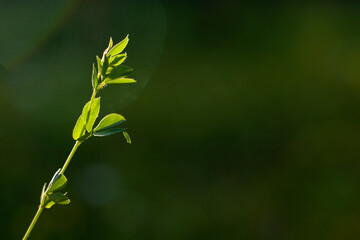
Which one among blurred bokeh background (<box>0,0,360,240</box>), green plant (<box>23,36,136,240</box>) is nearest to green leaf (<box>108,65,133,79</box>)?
green plant (<box>23,36,136,240</box>)

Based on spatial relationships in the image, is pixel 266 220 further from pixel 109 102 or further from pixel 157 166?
pixel 109 102

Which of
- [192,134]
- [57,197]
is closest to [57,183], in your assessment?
[57,197]

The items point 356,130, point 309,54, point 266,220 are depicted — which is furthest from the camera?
point 309,54

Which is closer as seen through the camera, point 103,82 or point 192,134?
point 103,82

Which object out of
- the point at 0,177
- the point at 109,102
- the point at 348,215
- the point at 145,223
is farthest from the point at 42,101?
the point at 348,215

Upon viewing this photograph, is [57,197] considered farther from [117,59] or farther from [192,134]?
[192,134]

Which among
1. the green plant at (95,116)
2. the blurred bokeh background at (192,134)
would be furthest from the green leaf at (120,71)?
the blurred bokeh background at (192,134)

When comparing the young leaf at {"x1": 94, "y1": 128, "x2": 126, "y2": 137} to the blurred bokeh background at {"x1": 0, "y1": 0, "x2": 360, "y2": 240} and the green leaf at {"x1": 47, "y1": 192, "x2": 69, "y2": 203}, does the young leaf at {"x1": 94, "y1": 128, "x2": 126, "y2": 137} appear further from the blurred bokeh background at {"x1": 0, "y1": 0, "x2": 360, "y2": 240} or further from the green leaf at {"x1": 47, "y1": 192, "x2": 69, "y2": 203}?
the blurred bokeh background at {"x1": 0, "y1": 0, "x2": 360, "y2": 240}

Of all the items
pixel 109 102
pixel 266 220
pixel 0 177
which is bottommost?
pixel 266 220
